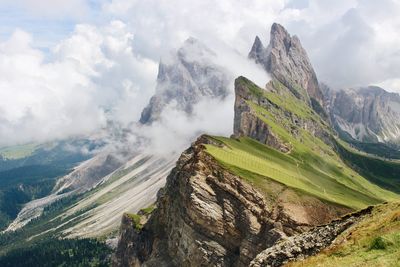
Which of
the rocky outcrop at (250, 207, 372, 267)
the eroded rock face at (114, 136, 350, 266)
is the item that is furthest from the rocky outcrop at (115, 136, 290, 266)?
the rocky outcrop at (250, 207, 372, 267)

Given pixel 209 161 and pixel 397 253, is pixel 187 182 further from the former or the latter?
pixel 397 253

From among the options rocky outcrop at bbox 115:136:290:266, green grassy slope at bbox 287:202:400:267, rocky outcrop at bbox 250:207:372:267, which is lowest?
rocky outcrop at bbox 115:136:290:266

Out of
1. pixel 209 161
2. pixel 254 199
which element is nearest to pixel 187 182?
pixel 209 161

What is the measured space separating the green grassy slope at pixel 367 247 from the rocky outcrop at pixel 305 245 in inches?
165

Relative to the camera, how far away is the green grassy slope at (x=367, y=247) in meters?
42.3

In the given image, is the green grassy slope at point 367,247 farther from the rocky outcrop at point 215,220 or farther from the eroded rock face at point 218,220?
the rocky outcrop at point 215,220

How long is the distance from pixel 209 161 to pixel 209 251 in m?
24.5

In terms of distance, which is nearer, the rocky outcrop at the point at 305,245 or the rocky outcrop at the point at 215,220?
the rocky outcrop at the point at 305,245

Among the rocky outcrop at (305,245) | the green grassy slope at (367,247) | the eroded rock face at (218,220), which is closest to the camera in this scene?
the green grassy slope at (367,247)

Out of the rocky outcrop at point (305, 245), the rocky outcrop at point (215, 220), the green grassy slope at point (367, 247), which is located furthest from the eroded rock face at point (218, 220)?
the green grassy slope at point (367, 247)

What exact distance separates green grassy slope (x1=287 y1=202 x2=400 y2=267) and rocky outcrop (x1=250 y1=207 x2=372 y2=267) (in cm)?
419

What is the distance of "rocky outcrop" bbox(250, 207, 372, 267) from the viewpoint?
59.4m

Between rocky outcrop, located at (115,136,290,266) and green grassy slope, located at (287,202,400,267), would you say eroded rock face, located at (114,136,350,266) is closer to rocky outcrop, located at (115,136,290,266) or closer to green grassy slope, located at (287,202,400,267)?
rocky outcrop, located at (115,136,290,266)

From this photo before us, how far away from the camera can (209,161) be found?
126062mm
